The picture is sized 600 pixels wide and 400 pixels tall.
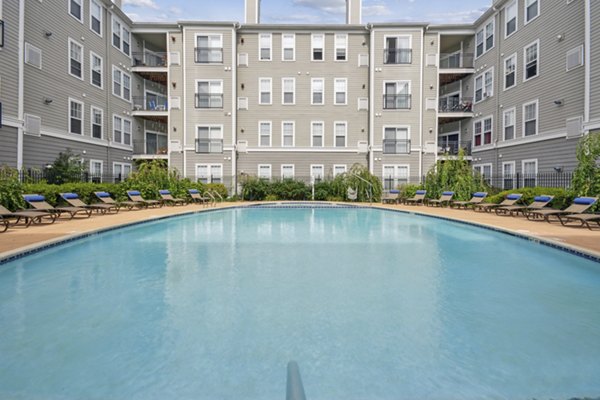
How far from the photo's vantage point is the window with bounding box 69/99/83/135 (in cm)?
1983

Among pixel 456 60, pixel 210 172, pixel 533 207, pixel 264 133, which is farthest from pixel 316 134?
pixel 533 207

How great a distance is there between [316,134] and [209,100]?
295 inches

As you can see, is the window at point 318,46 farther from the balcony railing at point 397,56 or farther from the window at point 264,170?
the window at point 264,170

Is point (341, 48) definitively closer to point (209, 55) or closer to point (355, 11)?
point (355, 11)

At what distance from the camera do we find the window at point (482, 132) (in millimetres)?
24575

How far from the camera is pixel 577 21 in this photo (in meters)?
17.1

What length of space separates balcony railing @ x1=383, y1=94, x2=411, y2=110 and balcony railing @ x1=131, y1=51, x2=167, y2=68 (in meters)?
15.6

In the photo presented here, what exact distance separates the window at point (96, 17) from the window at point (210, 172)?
9.59 m

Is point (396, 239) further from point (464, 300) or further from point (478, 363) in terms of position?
point (478, 363)

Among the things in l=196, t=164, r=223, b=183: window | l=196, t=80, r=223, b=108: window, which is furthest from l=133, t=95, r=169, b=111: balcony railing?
l=196, t=164, r=223, b=183: window

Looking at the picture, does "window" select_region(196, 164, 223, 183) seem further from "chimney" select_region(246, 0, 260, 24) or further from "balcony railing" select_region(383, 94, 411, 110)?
"balcony railing" select_region(383, 94, 411, 110)

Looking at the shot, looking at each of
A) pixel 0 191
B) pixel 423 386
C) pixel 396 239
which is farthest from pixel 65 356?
pixel 0 191

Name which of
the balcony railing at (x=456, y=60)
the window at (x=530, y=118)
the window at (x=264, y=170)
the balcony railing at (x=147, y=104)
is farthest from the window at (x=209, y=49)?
the window at (x=530, y=118)

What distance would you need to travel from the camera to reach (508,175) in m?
22.3
